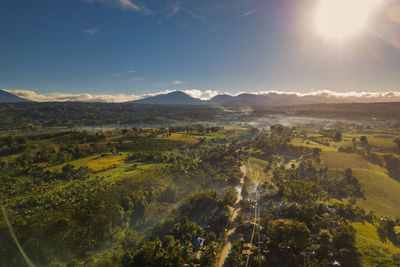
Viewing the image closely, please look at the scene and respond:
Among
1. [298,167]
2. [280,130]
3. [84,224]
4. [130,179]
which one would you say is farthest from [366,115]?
[84,224]

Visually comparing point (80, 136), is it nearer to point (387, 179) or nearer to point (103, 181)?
point (103, 181)

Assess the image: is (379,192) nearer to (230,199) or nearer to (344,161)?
(344,161)

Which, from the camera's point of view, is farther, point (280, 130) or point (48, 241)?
point (280, 130)

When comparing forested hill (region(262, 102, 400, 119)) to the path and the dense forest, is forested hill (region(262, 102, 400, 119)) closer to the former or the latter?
the dense forest

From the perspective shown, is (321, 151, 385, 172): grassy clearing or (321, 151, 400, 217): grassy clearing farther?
(321, 151, 385, 172): grassy clearing

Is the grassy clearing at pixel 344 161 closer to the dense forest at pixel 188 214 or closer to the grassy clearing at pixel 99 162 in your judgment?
the dense forest at pixel 188 214

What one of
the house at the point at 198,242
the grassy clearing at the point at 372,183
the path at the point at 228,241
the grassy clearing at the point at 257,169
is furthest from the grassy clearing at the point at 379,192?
the house at the point at 198,242

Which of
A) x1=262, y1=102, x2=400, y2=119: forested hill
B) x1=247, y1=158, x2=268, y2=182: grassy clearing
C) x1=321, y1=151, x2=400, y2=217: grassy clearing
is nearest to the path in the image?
x1=247, y1=158, x2=268, y2=182: grassy clearing

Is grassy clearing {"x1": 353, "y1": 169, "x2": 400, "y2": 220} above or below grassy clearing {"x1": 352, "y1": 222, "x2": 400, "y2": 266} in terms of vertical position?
below
